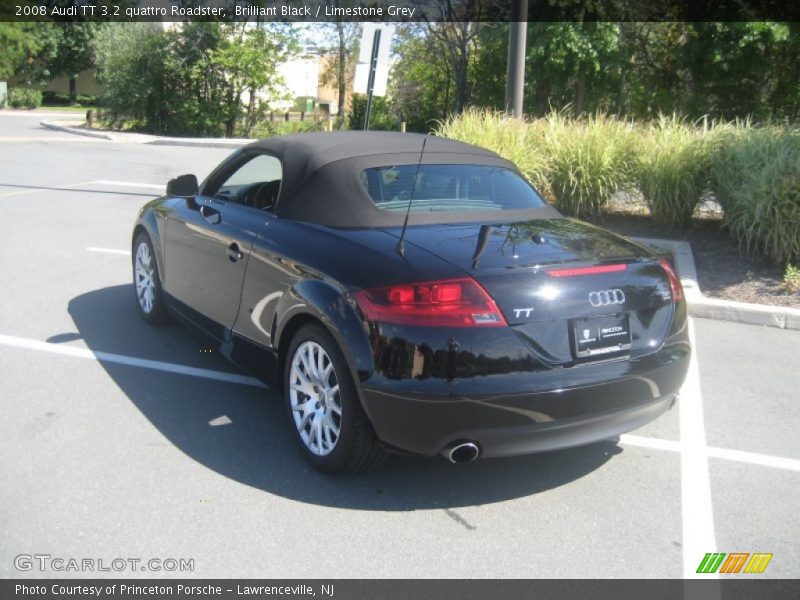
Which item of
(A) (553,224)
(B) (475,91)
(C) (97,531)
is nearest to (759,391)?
(A) (553,224)

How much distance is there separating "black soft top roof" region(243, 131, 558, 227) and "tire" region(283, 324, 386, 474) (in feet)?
2.33

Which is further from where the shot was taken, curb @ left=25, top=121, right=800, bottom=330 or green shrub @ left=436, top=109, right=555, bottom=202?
green shrub @ left=436, top=109, right=555, bottom=202

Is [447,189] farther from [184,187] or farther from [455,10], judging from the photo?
[455,10]

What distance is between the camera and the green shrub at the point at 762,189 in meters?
8.05

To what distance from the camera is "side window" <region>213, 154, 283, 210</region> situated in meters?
4.94

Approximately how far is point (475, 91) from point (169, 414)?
24649 mm

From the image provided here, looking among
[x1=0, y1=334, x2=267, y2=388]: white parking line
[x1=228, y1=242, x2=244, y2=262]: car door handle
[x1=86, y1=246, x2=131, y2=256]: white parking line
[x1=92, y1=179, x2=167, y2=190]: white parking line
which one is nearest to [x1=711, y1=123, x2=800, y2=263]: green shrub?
[x1=0, y1=334, x2=267, y2=388]: white parking line

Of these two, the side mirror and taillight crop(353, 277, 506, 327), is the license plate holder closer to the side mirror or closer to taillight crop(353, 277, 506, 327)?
taillight crop(353, 277, 506, 327)

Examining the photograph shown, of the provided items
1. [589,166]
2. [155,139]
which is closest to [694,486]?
[589,166]

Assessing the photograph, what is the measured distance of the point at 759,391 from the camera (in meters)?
5.46

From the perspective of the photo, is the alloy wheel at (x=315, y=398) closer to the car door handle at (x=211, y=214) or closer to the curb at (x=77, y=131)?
the car door handle at (x=211, y=214)

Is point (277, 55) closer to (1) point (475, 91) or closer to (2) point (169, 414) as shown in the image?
(1) point (475, 91)

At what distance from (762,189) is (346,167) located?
17.9 ft

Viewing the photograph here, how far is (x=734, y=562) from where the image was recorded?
11.0 ft
